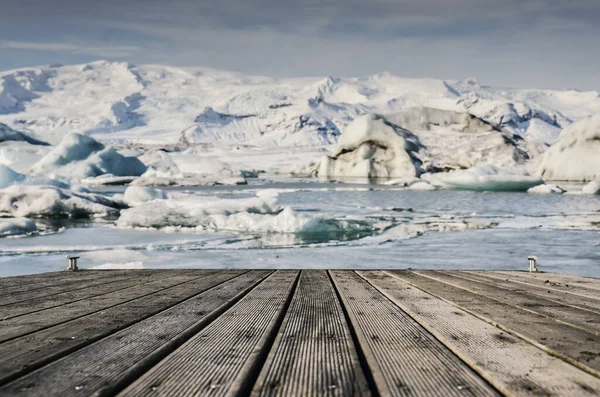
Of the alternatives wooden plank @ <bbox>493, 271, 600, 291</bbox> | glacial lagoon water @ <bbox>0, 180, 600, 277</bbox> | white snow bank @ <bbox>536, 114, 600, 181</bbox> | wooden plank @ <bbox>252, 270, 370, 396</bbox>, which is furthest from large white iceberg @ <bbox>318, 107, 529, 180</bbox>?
wooden plank @ <bbox>252, 270, 370, 396</bbox>

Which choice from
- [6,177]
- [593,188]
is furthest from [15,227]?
[593,188]

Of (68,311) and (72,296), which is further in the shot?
(72,296)

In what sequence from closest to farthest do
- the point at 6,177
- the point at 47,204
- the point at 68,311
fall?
the point at 68,311 → the point at 47,204 → the point at 6,177

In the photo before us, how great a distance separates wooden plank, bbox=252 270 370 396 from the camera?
1282mm

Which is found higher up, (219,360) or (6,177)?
(6,177)

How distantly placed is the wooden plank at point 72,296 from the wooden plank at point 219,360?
0.89 m

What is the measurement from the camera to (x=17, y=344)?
5.60ft

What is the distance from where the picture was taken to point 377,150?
5309cm

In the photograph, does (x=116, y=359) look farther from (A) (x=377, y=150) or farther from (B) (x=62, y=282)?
(A) (x=377, y=150)

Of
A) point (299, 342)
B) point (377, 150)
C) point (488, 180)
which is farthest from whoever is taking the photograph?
point (377, 150)

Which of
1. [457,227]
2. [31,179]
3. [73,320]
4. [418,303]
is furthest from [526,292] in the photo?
[31,179]

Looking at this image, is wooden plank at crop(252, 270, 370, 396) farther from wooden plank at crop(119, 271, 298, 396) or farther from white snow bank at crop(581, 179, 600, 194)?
white snow bank at crop(581, 179, 600, 194)

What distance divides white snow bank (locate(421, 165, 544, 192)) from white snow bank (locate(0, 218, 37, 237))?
26085 millimetres

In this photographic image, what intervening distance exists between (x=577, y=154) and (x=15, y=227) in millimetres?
41240
